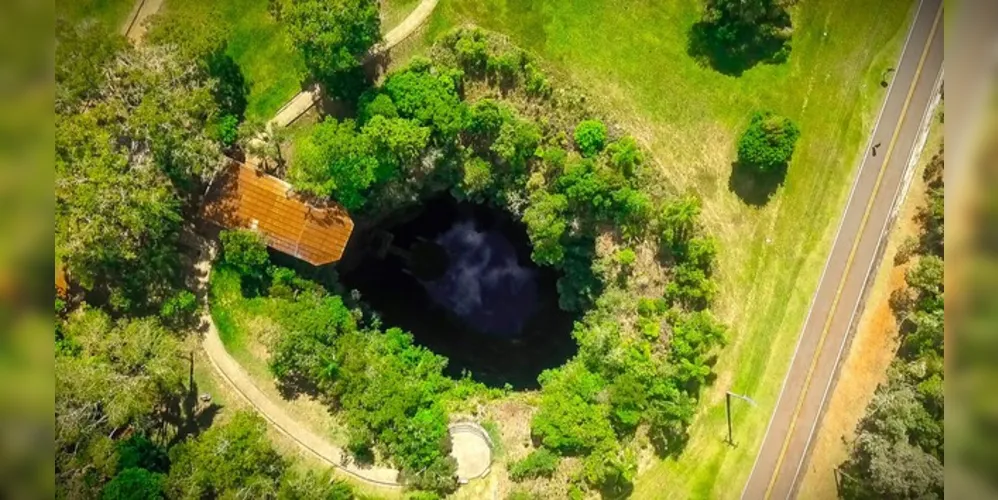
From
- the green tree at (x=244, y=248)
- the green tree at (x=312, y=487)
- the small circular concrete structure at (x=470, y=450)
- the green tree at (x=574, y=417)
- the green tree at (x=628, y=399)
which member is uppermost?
the green tree at (x=244, y=248)

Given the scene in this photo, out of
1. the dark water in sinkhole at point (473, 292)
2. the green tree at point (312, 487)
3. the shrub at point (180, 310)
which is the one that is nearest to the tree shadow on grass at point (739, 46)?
the dark water in sinkhole at point (473, 292)

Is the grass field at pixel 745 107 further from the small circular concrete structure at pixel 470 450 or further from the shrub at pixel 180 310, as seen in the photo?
the shrub at pixel 180 310

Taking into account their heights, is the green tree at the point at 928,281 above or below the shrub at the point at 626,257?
above

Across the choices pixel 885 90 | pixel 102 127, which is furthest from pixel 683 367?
pixel 102 127

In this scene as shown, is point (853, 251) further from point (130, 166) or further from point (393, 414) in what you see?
point (130, 166)

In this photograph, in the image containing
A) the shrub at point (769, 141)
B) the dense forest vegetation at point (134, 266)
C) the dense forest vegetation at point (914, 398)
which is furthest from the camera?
the shrub at point (769, 141)

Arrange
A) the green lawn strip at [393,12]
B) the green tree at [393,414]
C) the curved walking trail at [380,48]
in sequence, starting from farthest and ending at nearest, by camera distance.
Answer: the green lawn strip at [393,12] → the curved walking trail at [380,48] → the green tree at [393,414]

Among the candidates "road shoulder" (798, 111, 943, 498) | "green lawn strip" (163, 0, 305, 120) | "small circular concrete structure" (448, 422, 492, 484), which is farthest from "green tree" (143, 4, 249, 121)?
"road shoulder" (798, 111, 943, 498)

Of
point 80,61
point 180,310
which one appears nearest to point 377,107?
point 80,61

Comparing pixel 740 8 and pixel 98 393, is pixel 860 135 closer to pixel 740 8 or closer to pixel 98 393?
pixel 740 8
